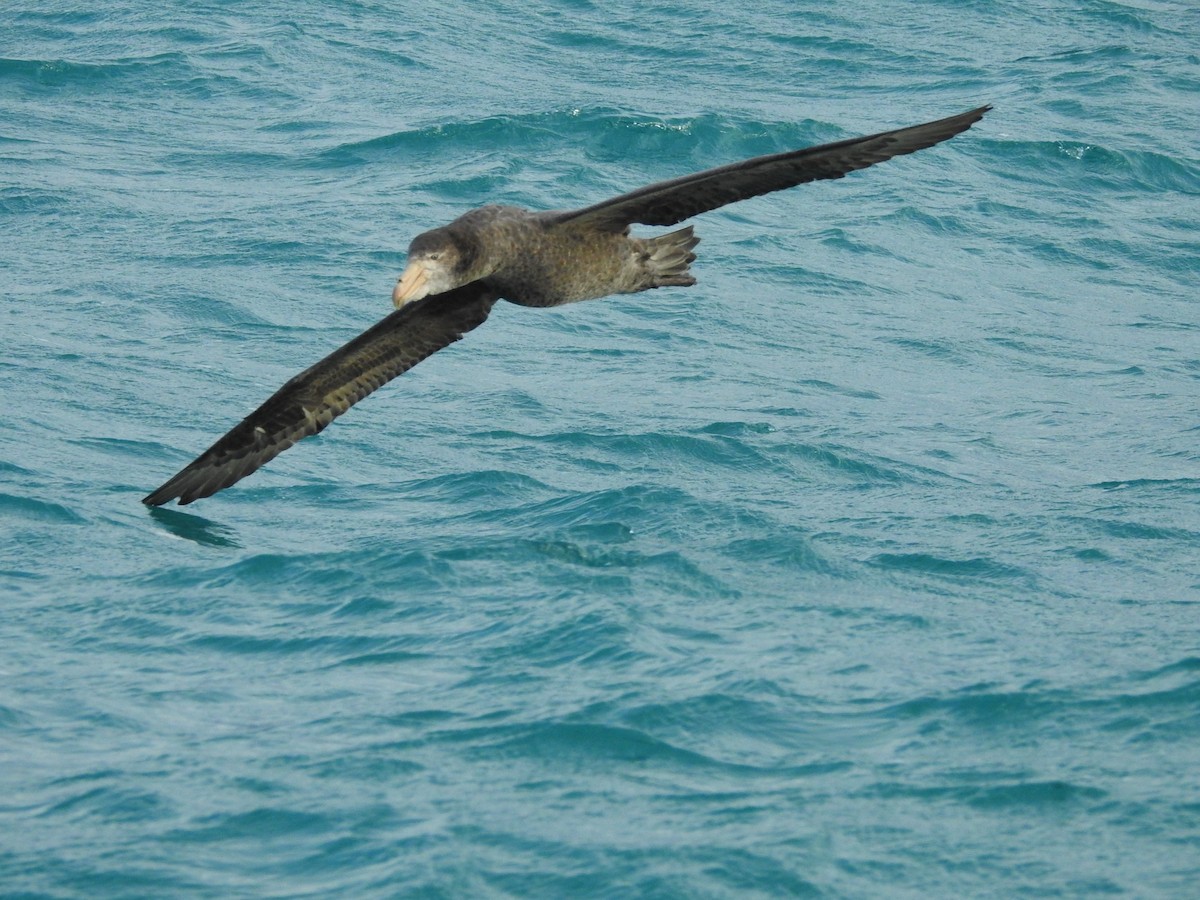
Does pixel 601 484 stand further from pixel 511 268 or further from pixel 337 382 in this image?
pixel 511 268

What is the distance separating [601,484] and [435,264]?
3834mm

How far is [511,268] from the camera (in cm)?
1122

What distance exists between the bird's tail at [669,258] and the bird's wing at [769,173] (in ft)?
1.56

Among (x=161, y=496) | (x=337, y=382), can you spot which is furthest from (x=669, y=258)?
(x=161, y=496)

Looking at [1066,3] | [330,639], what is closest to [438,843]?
[330,639]

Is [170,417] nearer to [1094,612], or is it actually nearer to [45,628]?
[45,628]

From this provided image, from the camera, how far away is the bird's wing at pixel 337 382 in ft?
39.9

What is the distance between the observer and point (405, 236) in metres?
20.0

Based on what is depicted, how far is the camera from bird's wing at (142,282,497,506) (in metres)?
12.2

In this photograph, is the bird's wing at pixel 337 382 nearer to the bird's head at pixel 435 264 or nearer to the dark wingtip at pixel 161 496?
the dark wingtip at pixel 161 496

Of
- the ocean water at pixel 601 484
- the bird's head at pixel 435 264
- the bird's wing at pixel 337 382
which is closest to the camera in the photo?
the ocean water at pixel 601 484

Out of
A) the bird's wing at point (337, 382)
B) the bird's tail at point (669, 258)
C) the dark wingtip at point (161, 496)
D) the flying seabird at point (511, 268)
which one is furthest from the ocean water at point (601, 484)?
the bird's tail at point (669, 258)

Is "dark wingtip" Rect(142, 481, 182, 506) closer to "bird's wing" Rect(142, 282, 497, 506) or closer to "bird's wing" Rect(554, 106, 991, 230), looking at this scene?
"bird's wing" Rect(142, 282, 497, 506)

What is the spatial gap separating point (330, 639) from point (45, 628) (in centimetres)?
181
